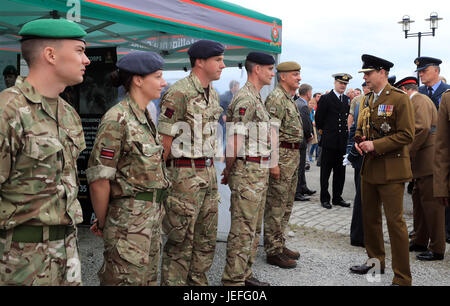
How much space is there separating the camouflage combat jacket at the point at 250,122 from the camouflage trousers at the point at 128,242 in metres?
1.48

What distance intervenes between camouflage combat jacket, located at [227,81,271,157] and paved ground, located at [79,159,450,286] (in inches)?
53.1

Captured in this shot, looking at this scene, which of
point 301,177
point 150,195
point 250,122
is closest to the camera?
point 150,195

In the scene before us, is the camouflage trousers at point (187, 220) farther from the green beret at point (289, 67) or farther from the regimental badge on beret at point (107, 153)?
the green beret at point (289, 67)

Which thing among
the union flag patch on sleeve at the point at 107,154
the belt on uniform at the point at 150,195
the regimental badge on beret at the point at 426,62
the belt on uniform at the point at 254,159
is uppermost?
the regimental badge on beret at the point at 426,62

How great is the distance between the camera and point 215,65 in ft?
10.7

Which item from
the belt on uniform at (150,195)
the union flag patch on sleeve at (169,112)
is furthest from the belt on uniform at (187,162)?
the belt on uniform at (150,195)

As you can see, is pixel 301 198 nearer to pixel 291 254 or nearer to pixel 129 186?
pixel 291 254

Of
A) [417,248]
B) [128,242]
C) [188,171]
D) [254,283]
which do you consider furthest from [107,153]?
[417,248]

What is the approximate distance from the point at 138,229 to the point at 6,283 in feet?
2.46

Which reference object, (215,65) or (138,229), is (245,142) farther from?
(138,229)

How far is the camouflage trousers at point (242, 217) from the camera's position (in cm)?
359

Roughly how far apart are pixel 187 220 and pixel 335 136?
16.8 feet

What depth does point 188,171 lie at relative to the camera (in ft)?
9.96
